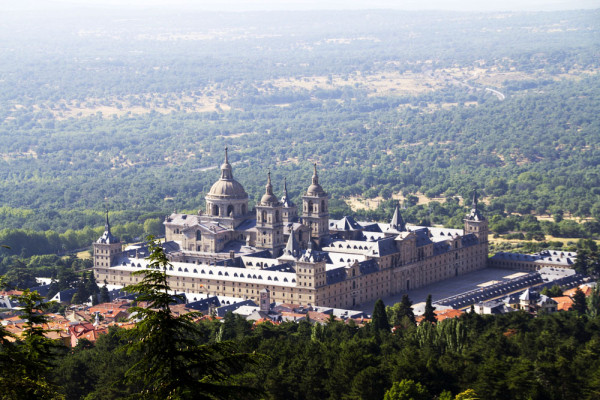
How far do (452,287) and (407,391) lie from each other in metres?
56.6

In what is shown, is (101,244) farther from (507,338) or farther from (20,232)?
(507,338)

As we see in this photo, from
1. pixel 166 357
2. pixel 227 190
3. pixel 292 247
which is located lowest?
pixel 292 247

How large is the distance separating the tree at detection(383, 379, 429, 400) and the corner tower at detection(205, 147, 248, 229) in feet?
194

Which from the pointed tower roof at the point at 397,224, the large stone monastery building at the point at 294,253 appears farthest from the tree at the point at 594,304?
the pointed tower roof at the point at 397,224

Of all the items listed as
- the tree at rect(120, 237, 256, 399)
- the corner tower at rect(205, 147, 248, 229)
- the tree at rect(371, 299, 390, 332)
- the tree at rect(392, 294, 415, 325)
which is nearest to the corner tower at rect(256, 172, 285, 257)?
the corner tower at rect(205, 147, 248, 229)

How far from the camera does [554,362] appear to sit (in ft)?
215

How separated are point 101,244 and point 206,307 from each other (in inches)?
730

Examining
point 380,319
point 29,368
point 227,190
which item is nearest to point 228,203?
point 227,190

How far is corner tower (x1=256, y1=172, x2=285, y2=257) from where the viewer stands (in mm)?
112500

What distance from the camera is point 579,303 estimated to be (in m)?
94.9

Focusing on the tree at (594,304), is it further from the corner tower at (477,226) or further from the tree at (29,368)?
the tree at (29,368)

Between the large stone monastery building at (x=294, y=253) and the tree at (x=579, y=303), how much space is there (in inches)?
759

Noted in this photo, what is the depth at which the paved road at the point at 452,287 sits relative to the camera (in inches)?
4114

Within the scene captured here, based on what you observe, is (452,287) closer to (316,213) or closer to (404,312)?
(316,213)
